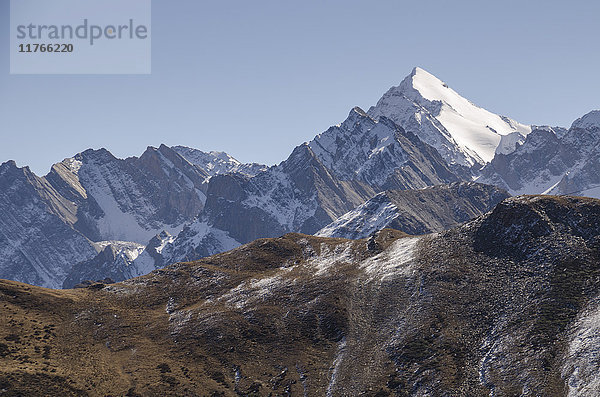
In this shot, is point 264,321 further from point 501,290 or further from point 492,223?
point 492,223

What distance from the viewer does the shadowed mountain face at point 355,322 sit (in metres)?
108

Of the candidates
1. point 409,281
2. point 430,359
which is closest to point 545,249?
point 409,281

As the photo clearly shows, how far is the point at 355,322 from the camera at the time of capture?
13138cm

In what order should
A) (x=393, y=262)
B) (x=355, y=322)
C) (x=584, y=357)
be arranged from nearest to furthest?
(x=584, y=357), (x=355, y=322), (x=393, y=262)

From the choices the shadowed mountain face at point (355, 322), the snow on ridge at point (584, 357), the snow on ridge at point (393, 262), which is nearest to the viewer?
the snow on ridge at point (584, 357)

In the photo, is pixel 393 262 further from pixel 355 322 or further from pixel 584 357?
pixel 584 357

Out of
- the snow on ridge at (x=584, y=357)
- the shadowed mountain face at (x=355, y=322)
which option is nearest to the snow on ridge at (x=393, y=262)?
the shadowed mountain face at (x=355, y=322)

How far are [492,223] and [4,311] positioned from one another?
104m

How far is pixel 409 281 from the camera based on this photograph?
13975 centimetres

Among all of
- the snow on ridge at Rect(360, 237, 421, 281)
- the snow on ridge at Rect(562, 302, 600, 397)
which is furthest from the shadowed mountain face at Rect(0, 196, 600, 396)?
the snow on ridge at Rect(360, 237, 421, 281)

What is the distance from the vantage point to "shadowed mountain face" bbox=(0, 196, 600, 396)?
108 m

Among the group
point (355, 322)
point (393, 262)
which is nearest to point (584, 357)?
point (355, 322)

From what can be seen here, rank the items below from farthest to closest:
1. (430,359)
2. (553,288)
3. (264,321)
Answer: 1. (264,321)
2. (553,288)
3. (430,359)

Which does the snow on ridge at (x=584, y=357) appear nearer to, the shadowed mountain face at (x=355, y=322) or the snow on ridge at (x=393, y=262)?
the shadowed mountain face at (x=355, y=322)
